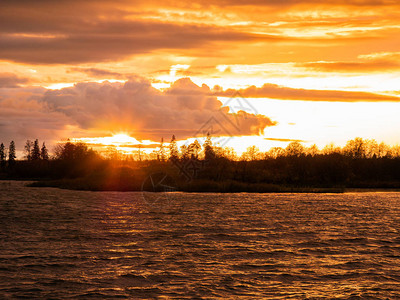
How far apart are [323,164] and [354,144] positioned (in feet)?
188

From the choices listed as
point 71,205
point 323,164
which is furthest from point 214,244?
point 323,164

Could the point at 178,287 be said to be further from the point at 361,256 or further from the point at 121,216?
the point at 121,216

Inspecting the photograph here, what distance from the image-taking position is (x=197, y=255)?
3089 cm

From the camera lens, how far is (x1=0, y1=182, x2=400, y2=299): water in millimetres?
22781

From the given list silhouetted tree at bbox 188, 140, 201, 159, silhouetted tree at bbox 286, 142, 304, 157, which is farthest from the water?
silhouetted tree at bbox 286, 142, 304, 157

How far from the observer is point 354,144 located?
193 metres

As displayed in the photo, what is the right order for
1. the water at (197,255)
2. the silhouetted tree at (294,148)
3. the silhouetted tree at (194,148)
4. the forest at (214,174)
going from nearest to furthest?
the water at (197,255)
the forest at (214,174)
the silhouetted tree at (194,148)
the silhouetted tree at (294,148)

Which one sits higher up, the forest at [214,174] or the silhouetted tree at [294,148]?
the silhouetted tree at [294,148]

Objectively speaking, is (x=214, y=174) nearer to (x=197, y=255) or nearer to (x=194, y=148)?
(x=194, y=148)

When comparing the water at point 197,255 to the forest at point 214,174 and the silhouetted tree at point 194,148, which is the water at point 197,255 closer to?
the forest at point 214,174

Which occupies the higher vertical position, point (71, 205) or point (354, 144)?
point (354, 144)

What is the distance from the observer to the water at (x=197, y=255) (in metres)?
22.8

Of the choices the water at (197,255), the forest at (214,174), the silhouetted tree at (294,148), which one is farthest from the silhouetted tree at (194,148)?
the water at (197,255)

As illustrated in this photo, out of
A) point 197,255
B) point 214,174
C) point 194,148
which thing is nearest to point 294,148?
point 194,148
